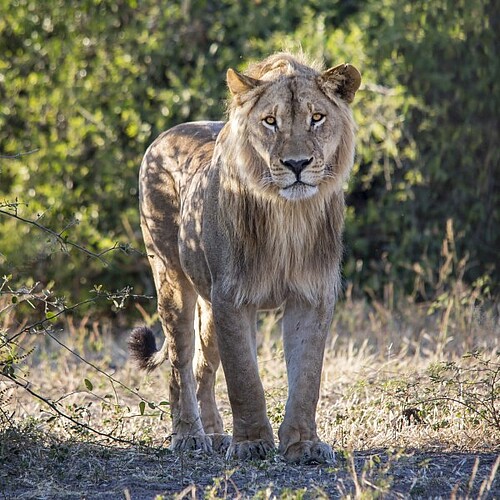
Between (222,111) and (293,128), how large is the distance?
4533mm

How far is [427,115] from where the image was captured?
8.64m

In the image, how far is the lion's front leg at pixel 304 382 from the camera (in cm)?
422

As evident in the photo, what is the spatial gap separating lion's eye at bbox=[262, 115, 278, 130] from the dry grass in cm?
110

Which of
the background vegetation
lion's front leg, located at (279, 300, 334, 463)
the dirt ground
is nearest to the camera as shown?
the dirt ground

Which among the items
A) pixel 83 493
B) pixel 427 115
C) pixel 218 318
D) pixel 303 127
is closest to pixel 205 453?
pixel 218 318

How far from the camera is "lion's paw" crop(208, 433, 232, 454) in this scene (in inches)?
189

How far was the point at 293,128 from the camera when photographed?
4.21m

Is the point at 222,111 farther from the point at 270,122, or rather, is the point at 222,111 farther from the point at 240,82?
the point at 270,122

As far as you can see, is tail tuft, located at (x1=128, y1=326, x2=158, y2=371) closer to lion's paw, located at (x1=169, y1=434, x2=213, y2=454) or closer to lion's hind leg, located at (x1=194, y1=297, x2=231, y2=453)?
lion's hind leg, located at (x1=194, y1=297, x2=231, y2=453)

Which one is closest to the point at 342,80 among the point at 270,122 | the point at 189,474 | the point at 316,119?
the point at 316,119

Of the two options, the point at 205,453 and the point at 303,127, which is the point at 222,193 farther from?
the point at 205,453

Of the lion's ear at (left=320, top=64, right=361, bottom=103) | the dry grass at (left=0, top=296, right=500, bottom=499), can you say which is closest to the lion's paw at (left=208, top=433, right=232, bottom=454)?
the dry grass at (left=0, top=296, right=500, bottom=499)

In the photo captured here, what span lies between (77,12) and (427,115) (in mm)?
2880

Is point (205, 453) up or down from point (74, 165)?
down
